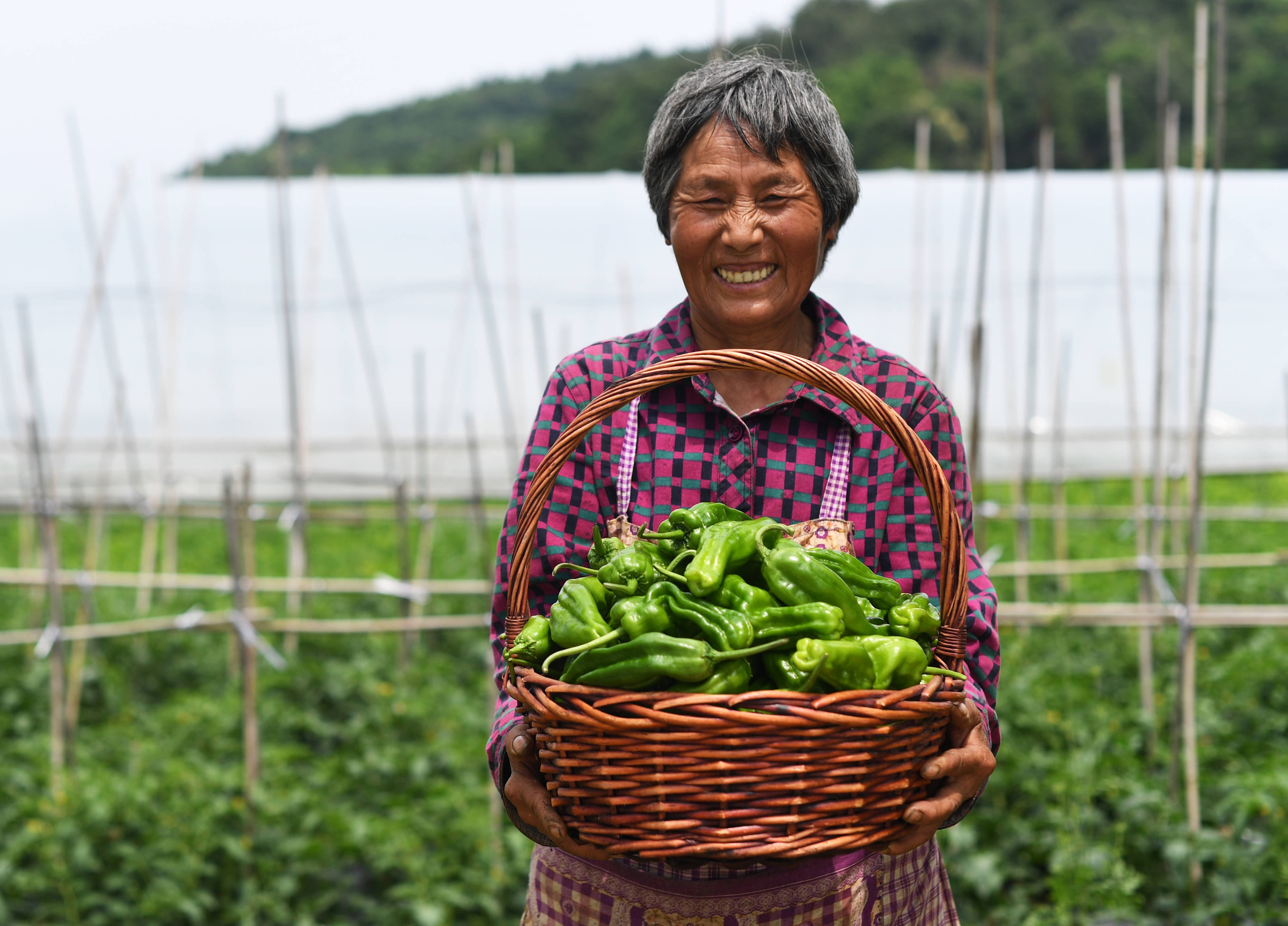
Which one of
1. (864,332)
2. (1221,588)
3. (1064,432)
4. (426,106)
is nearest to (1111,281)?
(1064,432)

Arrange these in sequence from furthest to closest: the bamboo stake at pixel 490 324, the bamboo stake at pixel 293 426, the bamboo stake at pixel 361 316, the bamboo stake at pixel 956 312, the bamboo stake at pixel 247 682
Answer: the bamboo stake at pixel 361 316, the bamboo stake at pixel 490 324, the bamboo stake at pixel 293 426, the bamboo stake at pixel 956 312, the bamboo stake at pixel 247 682

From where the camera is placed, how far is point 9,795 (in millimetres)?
3840

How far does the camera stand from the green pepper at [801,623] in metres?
1.30

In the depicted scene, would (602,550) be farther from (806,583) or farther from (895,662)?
(895,662)

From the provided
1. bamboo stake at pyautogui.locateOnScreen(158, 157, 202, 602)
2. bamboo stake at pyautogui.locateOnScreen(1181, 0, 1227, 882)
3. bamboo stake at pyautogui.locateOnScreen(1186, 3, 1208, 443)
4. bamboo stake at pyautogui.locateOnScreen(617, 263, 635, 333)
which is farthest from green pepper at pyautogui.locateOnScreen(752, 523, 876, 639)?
bamboo stake at pyautogui.locateOnScreen(617, 263, 635, 333)

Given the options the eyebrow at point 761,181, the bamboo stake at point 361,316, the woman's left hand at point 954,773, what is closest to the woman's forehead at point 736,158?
the eyebrow at point 761,181

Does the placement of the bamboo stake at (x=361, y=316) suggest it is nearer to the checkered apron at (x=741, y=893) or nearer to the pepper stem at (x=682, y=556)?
the checkered apron at (x=741, y=893)

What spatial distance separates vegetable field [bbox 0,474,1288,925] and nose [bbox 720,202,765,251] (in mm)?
2296

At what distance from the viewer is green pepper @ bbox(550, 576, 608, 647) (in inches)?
52.4

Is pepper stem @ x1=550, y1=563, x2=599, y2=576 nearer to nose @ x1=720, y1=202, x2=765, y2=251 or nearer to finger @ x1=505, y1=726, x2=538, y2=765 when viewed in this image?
finger @ x1=505, y1=726, x2=538, y2=765

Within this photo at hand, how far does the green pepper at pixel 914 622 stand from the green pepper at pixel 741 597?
0.48 feet

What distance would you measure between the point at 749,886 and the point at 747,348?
0.73m

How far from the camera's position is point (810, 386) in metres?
1.43

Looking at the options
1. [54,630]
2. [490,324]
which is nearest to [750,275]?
[54,630]
